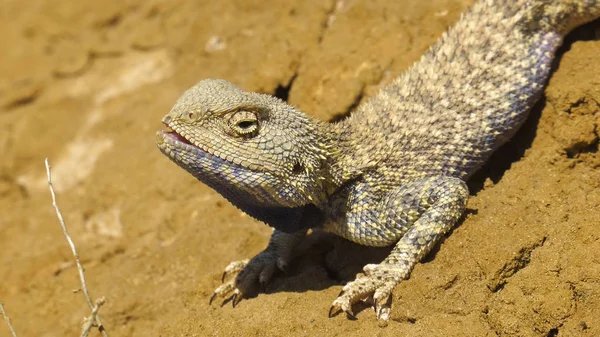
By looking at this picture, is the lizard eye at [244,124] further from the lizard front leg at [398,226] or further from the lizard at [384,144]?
the lizard front leg at [398,226]

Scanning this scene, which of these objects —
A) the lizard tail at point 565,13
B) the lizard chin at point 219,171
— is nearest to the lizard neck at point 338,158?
the lizard chin at point 219,171

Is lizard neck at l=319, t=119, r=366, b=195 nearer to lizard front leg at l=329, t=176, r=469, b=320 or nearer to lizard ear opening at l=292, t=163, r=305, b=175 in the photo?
lizard front leg at l=329, t=176, r=469, b=320

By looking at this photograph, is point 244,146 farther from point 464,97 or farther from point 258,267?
point 464,97

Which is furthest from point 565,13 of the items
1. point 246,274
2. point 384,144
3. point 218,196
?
point 218,196

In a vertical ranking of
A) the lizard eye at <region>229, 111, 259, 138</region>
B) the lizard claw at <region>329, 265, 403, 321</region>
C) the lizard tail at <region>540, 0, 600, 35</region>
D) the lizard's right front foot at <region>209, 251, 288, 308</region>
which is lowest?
the lizard's right front foot at <region>209, 251, 288, 308</region>

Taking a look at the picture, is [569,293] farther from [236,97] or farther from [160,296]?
[160,296]

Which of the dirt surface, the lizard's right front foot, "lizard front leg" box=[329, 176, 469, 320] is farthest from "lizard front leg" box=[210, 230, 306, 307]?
"lizard front leg" box=[329, 176, 469, 320]
